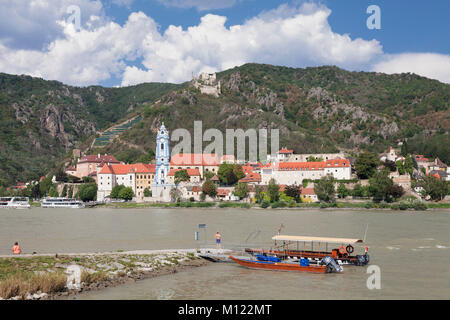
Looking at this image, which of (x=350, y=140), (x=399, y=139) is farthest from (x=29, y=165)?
(x=399, y=139)

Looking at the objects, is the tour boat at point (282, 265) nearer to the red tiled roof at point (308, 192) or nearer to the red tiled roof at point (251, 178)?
the red tiled roof at point (308, 192)

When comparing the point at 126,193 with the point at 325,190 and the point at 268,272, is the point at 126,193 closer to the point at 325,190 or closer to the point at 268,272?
the point at 325,190

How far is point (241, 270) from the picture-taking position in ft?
90.5

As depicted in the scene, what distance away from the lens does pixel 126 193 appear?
4281 inches

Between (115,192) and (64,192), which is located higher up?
(115,192)

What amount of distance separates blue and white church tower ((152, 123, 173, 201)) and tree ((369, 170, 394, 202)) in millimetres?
41637

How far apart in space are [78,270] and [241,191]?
7344 cm

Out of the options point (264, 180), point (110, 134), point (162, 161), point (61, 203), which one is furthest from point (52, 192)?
point (110, 134)

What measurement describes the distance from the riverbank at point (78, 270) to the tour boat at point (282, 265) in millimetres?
2572

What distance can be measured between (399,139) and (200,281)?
16165cm

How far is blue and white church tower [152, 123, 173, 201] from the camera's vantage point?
107375 millimetres

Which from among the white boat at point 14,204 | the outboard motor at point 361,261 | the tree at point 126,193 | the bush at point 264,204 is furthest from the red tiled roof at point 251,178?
the outboard motor at point 361,261

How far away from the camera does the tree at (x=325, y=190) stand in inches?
3445

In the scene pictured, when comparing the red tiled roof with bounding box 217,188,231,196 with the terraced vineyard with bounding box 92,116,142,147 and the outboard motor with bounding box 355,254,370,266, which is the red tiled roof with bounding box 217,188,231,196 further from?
the terraced vineyard with bounding box 92,116,142,147
